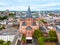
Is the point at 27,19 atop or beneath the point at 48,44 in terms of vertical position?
atop

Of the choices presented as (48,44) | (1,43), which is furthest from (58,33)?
(1,43)

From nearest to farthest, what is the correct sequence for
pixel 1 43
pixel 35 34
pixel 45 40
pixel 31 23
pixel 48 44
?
pixel 1 43 → pixel 48 44 → pixel 45 40 → pixel 35 34 → pixel 31 23

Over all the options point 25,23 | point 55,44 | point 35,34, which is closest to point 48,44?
point 55,44

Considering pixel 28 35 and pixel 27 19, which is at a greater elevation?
pixel 27 19

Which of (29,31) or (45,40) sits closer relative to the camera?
(45,40)

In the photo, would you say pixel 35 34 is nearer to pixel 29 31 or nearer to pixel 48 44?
pixel 29 31

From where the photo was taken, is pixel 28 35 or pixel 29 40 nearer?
pixel 29 40

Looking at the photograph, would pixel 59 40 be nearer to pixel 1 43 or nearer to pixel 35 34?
pixel 35 34

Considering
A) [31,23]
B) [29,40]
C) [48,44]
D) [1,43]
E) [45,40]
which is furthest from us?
[31,23]

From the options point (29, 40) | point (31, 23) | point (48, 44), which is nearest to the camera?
point (48, 44)
